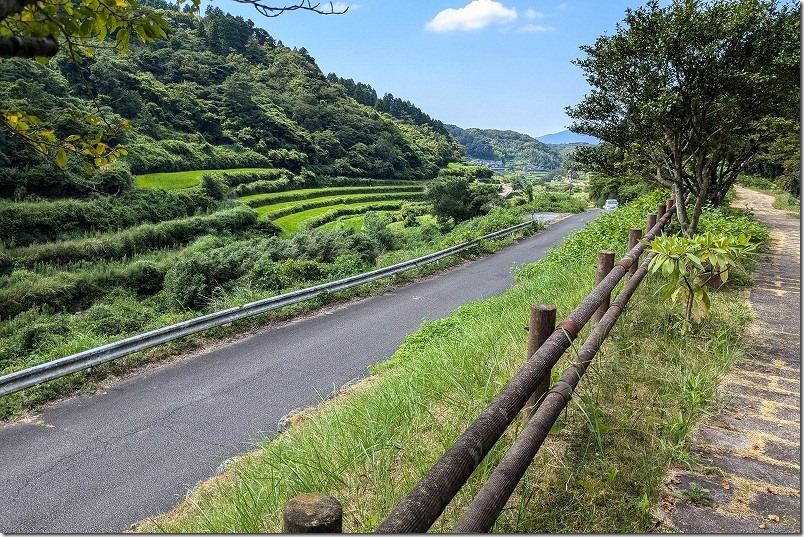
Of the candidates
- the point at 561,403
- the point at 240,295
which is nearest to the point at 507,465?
the point at 561,403

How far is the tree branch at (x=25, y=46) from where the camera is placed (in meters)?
1.48

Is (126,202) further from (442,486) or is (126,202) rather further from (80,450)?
(442,486)

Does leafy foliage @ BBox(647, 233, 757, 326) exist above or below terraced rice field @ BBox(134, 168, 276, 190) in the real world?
above

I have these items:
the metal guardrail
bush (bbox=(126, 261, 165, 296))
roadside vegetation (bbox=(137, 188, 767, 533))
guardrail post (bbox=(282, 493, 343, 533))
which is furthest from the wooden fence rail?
bush (bbox=(126, 261, 165, 296))

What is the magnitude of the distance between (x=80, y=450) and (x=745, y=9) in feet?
28.8

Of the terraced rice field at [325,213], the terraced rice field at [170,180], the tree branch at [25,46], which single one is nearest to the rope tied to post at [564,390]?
the tree branch at [25,46]

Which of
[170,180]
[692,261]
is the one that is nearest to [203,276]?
[692,261]

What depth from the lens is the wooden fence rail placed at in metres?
1.44

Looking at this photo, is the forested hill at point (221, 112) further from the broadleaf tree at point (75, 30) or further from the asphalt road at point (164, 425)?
the broadleaf tree at point (75, 30)

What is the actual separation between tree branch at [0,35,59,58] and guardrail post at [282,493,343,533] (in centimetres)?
157

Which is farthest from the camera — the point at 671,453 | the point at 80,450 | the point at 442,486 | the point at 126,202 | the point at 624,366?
the point at 126,202

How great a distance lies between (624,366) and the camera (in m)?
3.77

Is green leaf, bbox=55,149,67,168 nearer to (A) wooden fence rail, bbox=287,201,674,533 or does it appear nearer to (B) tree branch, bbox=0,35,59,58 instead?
(B) tree branch, bbox=0,35,59,58

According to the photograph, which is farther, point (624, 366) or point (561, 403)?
point (624, 366)
